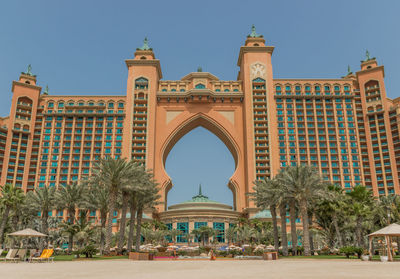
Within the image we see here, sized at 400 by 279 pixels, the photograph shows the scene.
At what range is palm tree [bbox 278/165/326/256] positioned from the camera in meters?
42.7

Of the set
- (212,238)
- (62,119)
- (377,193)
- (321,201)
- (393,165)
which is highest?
(62,119)

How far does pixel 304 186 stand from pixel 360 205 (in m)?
7.88

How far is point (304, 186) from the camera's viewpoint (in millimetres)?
42750

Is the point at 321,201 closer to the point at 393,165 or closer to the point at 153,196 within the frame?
the point at 153,196

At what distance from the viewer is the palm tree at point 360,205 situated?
1726 inches

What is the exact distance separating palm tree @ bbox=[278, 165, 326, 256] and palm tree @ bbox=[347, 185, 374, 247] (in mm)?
4607

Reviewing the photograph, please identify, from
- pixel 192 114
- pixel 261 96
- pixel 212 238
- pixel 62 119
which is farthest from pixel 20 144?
pixel 261 96

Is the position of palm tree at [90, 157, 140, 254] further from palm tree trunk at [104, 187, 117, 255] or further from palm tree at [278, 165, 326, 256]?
palm tree at [278, 165, 326, 256]

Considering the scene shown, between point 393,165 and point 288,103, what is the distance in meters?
30.4

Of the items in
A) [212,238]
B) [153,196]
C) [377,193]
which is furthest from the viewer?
[377,193]

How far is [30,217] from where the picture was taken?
6256 cm
